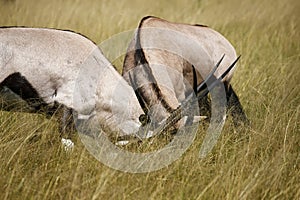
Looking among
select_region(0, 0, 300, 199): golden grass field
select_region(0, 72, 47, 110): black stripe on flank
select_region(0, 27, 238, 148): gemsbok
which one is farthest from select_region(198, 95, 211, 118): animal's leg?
select_region(0, 72, 47, 110): black stripe on flank

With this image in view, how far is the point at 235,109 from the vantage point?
4637 millimetres

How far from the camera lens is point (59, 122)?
383 centimetres

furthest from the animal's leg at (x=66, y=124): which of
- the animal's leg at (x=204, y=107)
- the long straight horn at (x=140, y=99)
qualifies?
the animal's leg at (x=204, y=107)

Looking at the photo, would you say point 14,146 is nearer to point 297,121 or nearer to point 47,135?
point 47,135

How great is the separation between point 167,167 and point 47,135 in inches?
36.9

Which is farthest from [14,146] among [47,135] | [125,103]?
[125,103]

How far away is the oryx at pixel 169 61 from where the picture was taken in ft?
12.5

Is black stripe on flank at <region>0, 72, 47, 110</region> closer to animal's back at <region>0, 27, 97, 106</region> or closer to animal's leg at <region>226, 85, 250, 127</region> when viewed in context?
animal's back at <region>0, 27, 97, 106</region>

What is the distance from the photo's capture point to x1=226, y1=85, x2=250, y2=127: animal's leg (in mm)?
4344

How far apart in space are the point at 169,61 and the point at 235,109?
803 millimetres

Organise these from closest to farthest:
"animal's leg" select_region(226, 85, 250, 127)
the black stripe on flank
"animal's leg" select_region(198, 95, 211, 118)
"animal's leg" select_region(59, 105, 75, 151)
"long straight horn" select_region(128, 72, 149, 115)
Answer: the black stripe on flank, "animal's leg" select_region(59, 105, 75, 151), "long straight horn" select_region(128, 72, 149, 115), "animal's leg" select_region(226, 85, 250, 127), "animal's leg" select_region(198, 95, 211, 118)

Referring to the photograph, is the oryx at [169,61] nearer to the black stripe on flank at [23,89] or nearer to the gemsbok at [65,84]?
the gemsbok at [65,84]

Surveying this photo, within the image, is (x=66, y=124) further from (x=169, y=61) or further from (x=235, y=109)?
(x=235, y=109)

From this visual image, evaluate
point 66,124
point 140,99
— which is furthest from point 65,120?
point 140,99
